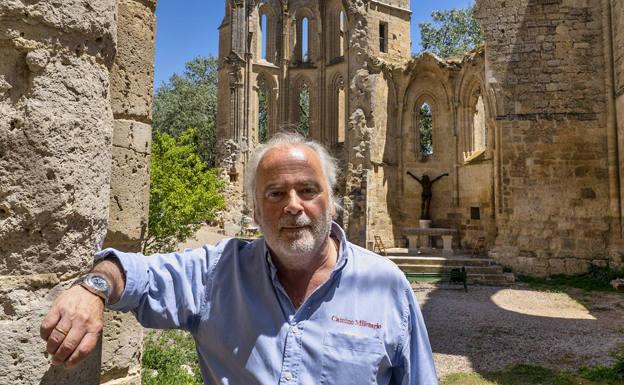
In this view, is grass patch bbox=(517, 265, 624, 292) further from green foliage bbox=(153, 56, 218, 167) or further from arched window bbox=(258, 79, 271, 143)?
green foliage bbox=(153, 56, 218, 167)

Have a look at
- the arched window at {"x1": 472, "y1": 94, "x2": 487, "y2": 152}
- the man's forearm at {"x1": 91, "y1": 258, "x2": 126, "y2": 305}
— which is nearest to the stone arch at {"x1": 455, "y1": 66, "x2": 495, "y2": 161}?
the arched window at {"x1": 472, "y1": 94, "x2": 487, "y2": 152}

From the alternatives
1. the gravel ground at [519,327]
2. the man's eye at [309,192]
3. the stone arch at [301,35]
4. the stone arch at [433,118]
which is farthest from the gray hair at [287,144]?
the stone arch at [301,35]

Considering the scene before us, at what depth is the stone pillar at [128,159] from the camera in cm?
219

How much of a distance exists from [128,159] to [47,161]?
3.18 ft

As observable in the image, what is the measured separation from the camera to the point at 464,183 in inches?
644

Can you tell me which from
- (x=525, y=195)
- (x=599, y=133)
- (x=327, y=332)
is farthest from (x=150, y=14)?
(x=599, y=133)

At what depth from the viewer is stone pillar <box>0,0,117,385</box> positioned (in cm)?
128

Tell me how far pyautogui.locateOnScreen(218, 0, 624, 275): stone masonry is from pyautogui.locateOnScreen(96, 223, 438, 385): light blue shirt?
39.7ft

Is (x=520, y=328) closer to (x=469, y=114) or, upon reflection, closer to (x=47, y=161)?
(x=47, y=161)

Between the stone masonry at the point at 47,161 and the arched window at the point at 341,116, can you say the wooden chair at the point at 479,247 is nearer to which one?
the arched window at the point at 341,116

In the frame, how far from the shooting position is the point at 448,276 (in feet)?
36.8

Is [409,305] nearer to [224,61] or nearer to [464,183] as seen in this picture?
[464,183]

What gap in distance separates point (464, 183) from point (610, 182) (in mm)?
5167

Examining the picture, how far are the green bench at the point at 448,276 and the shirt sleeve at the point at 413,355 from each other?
9.65 meters
